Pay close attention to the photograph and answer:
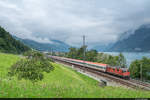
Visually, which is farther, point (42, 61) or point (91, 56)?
point (91, 56)

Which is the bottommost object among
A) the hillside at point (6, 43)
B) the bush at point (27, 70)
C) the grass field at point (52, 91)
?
the grass field at point (52, 91)

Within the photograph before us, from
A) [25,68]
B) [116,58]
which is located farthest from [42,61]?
[116,58]

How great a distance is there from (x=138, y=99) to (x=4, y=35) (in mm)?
91503

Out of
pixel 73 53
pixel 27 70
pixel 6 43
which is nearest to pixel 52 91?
pixel 27 70

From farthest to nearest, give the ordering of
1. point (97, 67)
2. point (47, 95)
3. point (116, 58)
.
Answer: point (116, 58) < point (97, 67) < point (47, 95)

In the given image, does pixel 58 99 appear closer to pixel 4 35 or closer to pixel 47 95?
pixel 47 95

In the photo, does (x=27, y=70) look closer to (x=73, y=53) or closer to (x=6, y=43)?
(x=6, y=43)

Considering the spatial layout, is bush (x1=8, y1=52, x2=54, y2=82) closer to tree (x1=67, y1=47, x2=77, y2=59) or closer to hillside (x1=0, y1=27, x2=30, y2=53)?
hillside (x1=0, y1=27, x2=30, y2=53)

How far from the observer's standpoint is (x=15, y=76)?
749 centimetres

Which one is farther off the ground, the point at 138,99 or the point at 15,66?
the point at 15,66

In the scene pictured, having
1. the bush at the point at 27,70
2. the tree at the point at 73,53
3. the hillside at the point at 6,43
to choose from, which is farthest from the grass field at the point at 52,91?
the tree at the point at 73,53

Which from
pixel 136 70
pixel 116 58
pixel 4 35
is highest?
pixel 4 35

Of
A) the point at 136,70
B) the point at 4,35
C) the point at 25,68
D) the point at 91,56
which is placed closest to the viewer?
the point at 25,68

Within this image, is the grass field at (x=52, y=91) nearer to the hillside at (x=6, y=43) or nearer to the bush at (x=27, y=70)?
the bush at (x=27, y=70)
